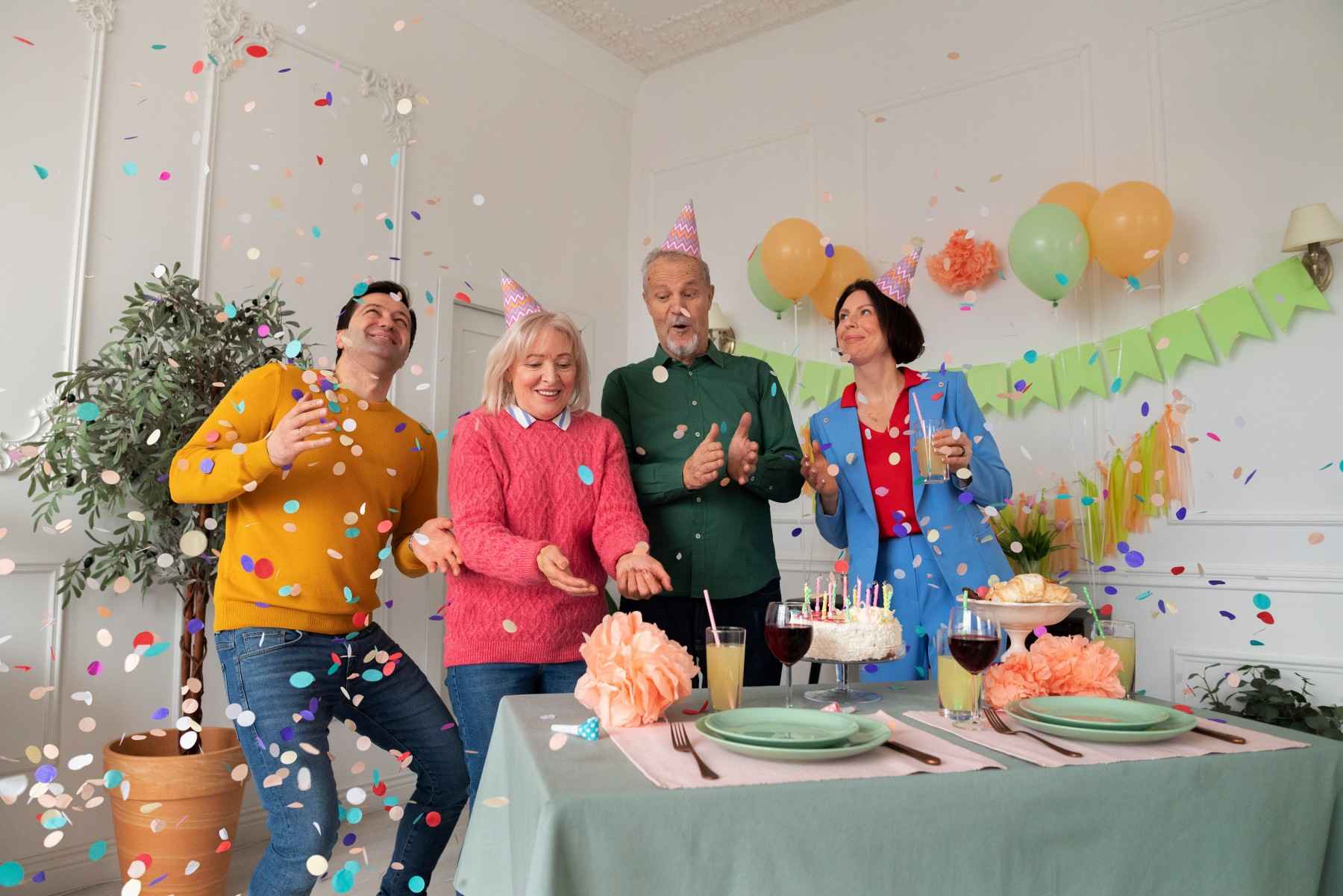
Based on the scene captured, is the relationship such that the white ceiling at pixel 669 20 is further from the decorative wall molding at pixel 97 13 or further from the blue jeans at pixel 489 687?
the blue jeans at pixel 489 687

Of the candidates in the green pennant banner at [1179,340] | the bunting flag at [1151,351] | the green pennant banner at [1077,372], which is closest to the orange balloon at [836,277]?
the bunting flag at [1151,351]

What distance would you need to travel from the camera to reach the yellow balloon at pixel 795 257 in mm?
4059

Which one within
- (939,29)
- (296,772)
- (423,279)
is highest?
(939,29)

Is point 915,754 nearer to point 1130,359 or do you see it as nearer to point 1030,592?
point 1030,592

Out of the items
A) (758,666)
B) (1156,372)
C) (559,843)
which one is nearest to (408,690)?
(758,666)

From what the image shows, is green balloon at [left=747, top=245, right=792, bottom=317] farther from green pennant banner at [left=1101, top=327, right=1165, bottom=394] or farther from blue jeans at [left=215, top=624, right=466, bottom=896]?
blue jeans at [left=215, top=624, right=466, bottom=896]

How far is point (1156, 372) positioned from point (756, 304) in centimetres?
194

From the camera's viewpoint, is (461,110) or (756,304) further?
(756,304)

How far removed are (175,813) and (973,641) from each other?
2.25 meters

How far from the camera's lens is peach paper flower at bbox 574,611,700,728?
1261mm

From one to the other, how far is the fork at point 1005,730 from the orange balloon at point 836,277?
3.01m

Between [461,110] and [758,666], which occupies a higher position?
[461,110]

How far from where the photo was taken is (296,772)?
5.75 ft

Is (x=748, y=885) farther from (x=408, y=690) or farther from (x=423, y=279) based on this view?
(x=423, y=279)
